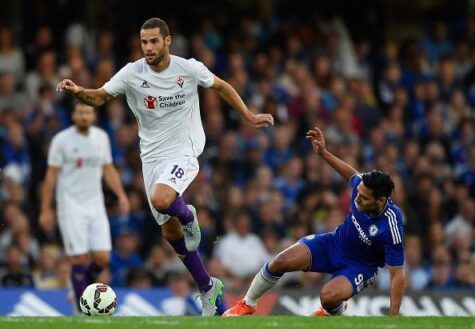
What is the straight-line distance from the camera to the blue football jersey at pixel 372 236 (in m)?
13.2

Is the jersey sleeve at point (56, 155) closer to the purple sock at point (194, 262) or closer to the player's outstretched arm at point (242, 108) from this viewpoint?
the purple sock at point (194, 262)

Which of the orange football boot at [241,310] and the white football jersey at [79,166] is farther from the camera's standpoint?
the white football jersey at [79,166]

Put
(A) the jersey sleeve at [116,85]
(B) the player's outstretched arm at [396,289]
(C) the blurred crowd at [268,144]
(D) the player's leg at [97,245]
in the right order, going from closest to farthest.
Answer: (B) the player's outstretched arm at [396,289]
(A) the jersey sleeve at [116,85]
(D) the player's leg at [97,245]
(C) the blurred crowd at [268,144]

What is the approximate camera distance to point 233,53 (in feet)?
70.6

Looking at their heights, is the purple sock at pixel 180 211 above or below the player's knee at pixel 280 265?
above

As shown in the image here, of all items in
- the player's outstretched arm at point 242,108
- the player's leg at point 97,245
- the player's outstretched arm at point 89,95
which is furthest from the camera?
the player's leg at point 97,245

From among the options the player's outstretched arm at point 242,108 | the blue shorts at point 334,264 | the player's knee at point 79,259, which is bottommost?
the player's knee at point 79,259

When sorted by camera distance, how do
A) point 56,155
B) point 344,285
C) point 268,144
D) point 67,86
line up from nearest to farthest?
point 67,86 < point 344,285 < point 56,155 < point 268,144

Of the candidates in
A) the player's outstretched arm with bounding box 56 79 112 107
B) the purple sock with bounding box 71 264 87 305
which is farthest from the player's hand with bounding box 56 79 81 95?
the purple sock with bounding box 71 264 87 305

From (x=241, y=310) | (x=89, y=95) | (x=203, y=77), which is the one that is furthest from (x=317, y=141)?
(x=89, y=95)

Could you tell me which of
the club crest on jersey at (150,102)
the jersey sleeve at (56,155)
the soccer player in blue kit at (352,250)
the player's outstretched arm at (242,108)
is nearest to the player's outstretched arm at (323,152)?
the soccer player in blue kit at (352,250)

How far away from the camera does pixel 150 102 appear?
13242mm

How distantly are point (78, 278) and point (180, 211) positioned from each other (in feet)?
11.3

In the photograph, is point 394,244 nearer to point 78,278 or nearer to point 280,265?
point 280,265
